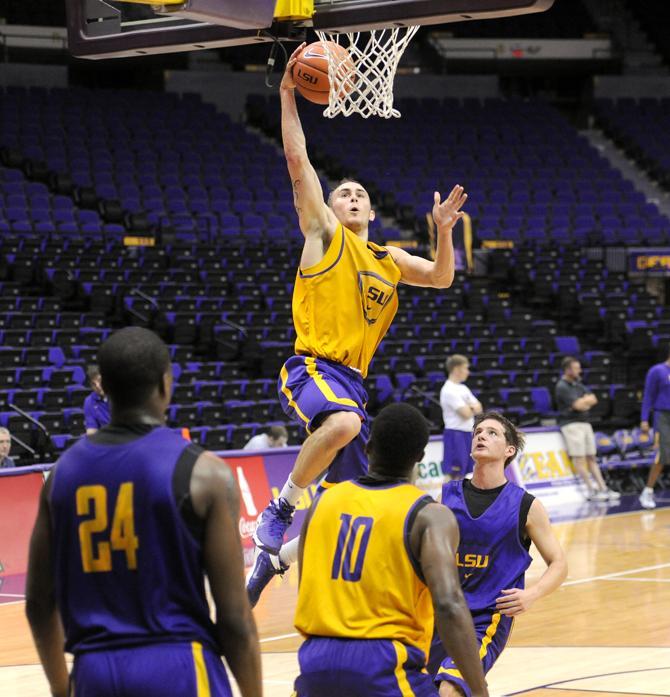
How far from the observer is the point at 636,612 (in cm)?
857

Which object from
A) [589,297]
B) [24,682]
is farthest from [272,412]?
[24,682]

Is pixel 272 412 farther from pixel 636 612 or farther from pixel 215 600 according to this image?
pixel 215 600

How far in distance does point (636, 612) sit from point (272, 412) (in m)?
7.86

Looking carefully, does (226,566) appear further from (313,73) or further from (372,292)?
(313,73)

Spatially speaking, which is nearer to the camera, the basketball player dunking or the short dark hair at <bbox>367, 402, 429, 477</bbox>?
the short dark hair at <bbox>367, 402, 429, 477</bbox>

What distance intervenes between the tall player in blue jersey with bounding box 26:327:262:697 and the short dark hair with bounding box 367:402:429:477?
947mm

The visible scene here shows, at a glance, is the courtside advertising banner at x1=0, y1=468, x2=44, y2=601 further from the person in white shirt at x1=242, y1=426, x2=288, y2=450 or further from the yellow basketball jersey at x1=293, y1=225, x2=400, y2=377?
the yellow basketball jersey at x1=293, y1=225, x2=400, y2=377

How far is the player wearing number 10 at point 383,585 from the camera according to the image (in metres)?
3.66

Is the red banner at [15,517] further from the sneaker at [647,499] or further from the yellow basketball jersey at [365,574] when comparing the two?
the sneaker at [647,499]

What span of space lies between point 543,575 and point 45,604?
264cm

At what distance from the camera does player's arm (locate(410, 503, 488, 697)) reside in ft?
11.8

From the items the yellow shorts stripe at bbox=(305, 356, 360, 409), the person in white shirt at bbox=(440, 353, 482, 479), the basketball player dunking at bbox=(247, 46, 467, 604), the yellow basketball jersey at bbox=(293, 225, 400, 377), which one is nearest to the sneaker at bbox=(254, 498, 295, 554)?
the basketball player dunking at bbox=(247, 46, 467, 604)

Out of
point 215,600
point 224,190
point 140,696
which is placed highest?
point 224,190

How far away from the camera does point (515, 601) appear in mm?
5023
